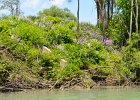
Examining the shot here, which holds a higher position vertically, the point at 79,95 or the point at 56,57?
the point at 56,57

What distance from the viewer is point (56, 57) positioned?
2117cm

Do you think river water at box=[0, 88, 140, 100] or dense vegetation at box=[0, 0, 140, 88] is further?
dense vegetation at box=[0, 0, 140, 88]

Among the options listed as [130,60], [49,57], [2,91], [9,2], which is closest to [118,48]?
[130,60]

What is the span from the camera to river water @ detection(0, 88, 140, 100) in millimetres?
16453

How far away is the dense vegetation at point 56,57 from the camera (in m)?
19.6

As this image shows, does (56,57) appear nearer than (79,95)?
No

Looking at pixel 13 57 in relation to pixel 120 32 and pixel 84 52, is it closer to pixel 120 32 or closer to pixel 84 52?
pixel 84 52

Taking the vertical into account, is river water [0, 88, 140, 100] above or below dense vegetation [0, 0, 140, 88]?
below

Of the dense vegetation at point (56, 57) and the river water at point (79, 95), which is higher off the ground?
the dense vegetation at point (56, 57)

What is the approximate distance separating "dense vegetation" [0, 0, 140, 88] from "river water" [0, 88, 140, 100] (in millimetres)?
1149

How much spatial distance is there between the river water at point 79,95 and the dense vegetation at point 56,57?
115 centimetres

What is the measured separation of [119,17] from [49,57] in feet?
30.1

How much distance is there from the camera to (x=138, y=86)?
69.0ft

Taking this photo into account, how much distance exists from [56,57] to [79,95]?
161 inches
